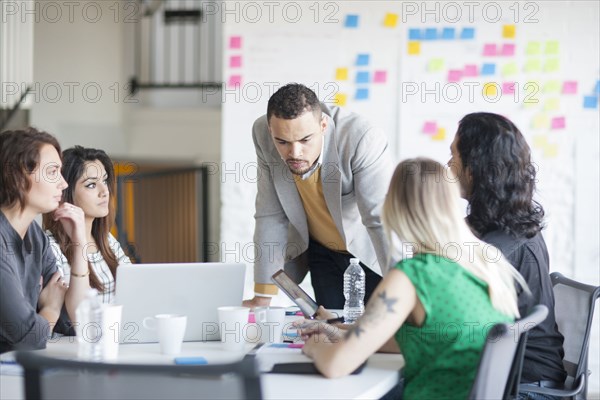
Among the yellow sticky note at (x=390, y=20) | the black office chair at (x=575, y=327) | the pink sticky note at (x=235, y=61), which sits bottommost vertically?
the black office chair at (x=575, y=327)

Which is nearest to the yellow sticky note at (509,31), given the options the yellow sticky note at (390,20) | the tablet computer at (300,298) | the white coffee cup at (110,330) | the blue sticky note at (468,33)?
the blue sticky note at (468,33)

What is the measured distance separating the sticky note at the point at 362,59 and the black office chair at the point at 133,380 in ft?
10.5

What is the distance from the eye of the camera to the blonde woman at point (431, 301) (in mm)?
1778

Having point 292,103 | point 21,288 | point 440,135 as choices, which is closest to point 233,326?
point 21,288

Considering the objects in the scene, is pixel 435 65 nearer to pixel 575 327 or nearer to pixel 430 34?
pixel 430 34

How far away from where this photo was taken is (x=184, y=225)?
24.7 ft

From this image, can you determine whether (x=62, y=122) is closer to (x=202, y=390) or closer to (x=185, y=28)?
(x=185, y=28)

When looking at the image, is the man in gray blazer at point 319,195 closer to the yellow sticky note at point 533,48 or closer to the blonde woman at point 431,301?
the blonde woman at point 431,301

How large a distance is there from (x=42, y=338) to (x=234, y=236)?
2.37 meters

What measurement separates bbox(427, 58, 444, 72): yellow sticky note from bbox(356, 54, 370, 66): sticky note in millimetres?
311

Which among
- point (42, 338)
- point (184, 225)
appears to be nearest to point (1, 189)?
point (42, 338)

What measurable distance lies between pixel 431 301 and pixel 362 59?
2.64 meters

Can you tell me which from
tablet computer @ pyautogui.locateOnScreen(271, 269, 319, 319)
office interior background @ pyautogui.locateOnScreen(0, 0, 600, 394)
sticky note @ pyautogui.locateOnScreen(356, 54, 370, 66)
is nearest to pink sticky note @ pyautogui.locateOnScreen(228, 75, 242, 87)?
office interior background @ pyautogui.locateOnScreen(0, 0, 600, 394)

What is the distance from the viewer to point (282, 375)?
179 cm
